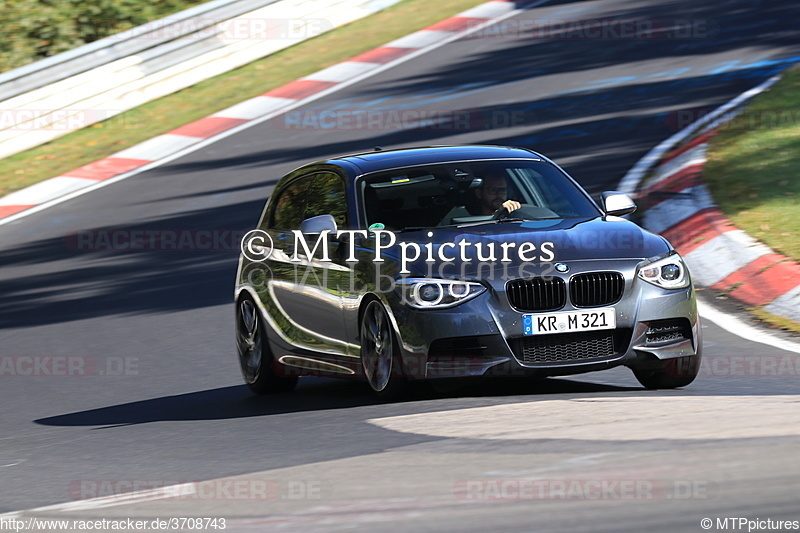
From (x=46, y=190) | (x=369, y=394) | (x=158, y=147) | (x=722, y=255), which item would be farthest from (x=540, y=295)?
(x=158, y=147)

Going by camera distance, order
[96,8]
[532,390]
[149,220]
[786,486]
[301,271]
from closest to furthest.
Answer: [786,486] → [532,390] → [301,271] → [149,220] → [96,8]

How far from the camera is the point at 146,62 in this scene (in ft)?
72.7

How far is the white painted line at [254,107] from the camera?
20.7 metres

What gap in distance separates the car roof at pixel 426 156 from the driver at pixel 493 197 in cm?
31

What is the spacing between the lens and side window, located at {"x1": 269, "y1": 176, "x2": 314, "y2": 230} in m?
10.4

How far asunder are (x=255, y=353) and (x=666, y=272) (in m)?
3.11

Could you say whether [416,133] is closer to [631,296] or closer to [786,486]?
[631,296]

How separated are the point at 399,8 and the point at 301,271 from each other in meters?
17.2

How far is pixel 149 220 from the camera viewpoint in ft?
53.6

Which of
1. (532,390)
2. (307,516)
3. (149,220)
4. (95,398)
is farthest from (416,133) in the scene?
(307,516)

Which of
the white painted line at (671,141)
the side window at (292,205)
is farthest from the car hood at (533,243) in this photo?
the white painted line at (671,141)

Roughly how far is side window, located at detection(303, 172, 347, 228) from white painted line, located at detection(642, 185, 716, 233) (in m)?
3.82

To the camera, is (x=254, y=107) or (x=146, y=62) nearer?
(x=254, y=107)

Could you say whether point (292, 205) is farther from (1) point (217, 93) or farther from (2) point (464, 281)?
(1) point (217, 93)
